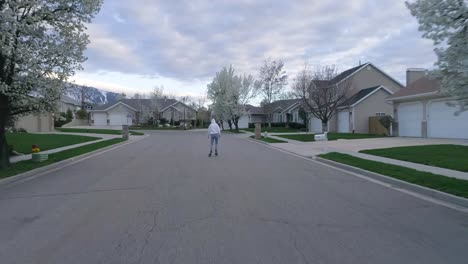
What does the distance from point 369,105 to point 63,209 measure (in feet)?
117

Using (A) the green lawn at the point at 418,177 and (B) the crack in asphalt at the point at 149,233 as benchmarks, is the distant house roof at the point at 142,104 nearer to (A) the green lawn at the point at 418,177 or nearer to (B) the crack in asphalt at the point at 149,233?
(A) the green lawn at the point at 418,177

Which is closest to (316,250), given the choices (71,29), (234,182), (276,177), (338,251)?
(338,251)

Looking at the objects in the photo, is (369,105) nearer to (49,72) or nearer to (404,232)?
(49,72)

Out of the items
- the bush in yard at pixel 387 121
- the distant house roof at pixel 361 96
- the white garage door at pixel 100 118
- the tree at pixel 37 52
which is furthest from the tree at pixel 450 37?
the white garage door at pixel 100 118

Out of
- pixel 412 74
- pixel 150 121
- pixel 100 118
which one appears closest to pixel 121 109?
pixel 100 118

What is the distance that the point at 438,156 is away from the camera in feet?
51.2

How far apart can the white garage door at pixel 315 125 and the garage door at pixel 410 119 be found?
633 inches

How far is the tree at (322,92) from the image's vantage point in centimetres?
3219

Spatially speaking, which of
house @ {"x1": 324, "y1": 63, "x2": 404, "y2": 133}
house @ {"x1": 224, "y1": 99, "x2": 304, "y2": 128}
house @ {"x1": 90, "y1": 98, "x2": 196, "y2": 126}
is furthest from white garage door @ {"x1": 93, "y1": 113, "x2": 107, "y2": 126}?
Result: house @ {"x1": 324, "y1": 63, "x2": 404, "y2": 133}

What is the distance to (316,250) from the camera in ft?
17.4

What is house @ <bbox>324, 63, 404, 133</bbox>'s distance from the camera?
3897 centimetres

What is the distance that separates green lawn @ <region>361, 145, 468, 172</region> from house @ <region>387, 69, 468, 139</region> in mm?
6469

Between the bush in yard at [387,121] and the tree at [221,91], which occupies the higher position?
the tree at [221,91]

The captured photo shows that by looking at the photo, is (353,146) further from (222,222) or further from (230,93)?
(230,93)
